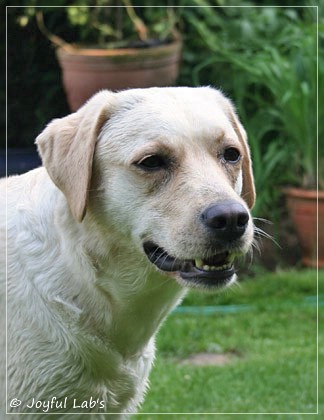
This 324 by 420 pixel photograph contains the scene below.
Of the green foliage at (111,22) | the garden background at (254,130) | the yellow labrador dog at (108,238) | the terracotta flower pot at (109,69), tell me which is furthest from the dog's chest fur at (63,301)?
the green foliage at (111,22)

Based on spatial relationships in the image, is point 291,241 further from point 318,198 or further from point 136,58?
point 136,58

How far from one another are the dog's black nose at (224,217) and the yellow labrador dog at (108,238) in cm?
1

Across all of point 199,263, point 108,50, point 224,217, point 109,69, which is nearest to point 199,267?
point 199,263

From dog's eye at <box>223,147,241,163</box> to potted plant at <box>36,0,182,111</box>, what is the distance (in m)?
3.35

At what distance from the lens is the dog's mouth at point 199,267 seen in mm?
3064

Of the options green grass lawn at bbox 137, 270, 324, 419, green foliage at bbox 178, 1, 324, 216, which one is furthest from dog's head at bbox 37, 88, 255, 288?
green foliage at bbox 178, 1, 324, 216

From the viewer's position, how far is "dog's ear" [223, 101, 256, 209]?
3404 millimetres

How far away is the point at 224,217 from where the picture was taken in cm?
290

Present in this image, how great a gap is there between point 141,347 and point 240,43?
4.26 meters

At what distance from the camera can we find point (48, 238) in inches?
127

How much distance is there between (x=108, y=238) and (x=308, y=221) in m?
3.67

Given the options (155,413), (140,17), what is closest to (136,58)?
(140,17)

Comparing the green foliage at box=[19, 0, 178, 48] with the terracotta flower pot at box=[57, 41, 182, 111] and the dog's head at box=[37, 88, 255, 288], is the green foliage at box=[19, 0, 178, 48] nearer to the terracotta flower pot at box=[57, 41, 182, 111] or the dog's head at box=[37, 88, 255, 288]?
the terracotta flower pot at box=[57, 41, 182, 111]

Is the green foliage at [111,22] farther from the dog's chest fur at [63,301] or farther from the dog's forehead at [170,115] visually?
the dog's chest fur at [63,301]
